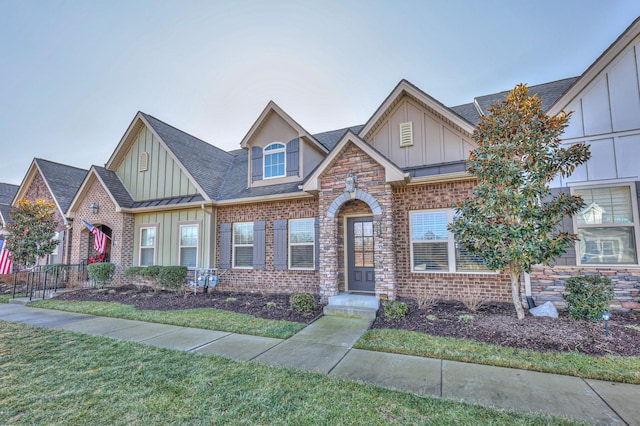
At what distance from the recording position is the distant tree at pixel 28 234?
12086mm

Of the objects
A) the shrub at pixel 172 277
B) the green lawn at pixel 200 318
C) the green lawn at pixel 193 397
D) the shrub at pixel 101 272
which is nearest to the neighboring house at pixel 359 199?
the shrub at pixel 101 272

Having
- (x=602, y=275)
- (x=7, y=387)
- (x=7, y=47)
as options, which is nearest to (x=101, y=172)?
(x=7, y=47)

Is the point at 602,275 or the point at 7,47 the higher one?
the point at 7,47

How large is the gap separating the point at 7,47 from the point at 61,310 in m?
9.94

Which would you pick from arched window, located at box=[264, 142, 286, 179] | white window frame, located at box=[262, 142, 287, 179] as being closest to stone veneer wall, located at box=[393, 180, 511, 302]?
white window frame, located at box=[262, 142, 287, 179]

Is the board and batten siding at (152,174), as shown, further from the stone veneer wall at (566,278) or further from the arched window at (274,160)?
the stone veneer wall at (566,278)

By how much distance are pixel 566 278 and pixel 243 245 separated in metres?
9.39

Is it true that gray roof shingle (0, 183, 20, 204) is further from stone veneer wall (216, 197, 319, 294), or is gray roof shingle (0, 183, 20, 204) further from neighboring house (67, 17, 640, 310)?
stone veneer wall (216, 197, 319, 294)

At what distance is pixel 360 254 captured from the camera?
28.5ft

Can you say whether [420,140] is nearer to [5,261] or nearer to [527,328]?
[527,328]

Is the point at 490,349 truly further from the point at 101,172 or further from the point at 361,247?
the point at 101,172

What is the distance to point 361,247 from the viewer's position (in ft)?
28.4

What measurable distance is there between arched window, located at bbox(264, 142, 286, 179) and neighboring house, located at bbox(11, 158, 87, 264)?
10063 mm

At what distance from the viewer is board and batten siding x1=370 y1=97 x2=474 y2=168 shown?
815 centimetres
